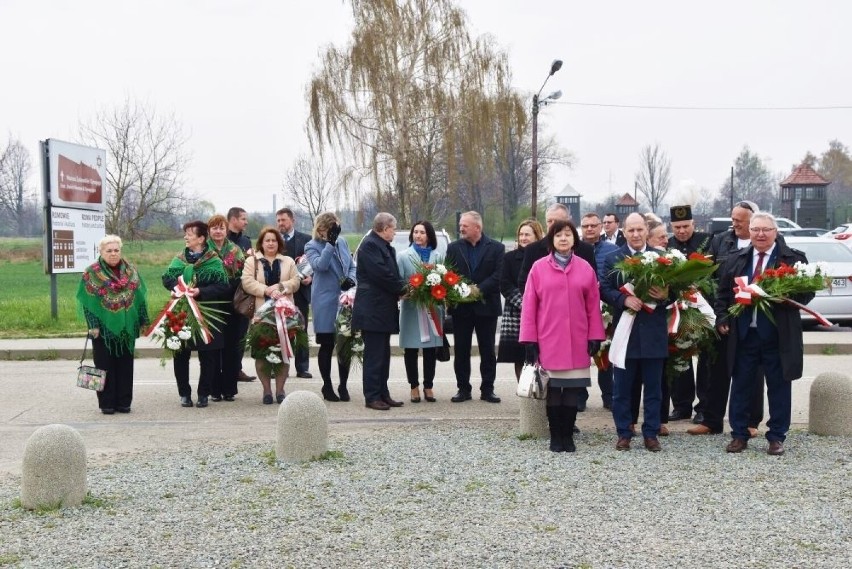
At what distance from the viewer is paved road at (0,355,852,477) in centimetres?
914

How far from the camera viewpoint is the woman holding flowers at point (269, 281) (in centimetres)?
1088

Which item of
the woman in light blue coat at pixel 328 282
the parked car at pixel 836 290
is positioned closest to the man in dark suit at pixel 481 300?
the woman in light blue coat at pixel 328 282

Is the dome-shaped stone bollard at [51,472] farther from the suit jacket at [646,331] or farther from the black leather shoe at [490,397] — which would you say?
the black leather shoe at [490,397]

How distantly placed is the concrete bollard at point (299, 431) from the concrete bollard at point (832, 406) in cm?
425

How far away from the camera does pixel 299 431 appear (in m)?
7.69

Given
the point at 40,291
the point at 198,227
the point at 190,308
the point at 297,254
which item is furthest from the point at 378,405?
the point at 40,291

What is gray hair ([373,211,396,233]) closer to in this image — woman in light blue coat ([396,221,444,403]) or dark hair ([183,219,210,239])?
woman in light blue coat ([396,221,444,403])

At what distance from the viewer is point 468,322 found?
35.8 feet

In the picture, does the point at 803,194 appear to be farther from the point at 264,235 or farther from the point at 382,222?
the point at 382,222

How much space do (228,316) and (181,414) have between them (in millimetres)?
1237

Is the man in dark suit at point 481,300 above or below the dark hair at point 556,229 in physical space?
below

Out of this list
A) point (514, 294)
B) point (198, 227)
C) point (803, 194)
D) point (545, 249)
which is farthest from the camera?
point (803, 194)

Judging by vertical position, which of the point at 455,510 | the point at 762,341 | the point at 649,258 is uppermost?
the point at 649,258

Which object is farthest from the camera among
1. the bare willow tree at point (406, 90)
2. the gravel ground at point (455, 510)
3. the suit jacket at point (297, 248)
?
the bare willow tree at point (406, 90)
